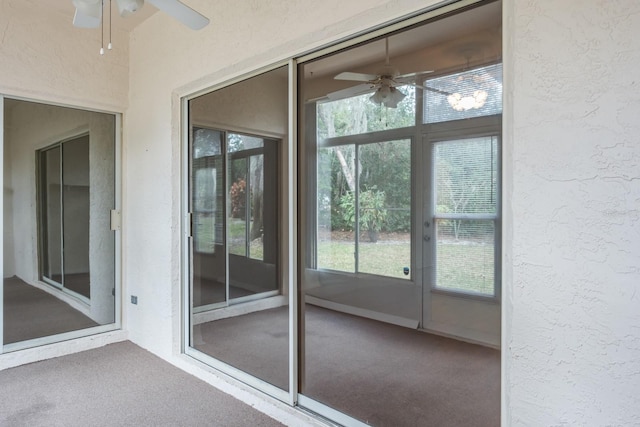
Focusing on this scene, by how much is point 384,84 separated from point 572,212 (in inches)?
51.2

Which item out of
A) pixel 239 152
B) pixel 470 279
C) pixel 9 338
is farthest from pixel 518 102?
pixel 9 338

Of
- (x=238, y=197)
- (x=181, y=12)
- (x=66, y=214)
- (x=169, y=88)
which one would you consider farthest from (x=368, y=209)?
(x=66, y=214)

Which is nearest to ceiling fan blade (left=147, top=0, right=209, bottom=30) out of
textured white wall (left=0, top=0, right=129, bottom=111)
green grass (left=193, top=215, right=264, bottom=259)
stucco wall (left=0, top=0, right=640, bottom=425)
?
stucco wall (left=0, top=0, right=640, bottom=425)

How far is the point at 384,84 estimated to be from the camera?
7.61ft

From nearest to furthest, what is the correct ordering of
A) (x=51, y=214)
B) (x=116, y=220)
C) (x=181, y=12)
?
(x=181, y=12) → (x=51, y=214) → (x=116, y=220)

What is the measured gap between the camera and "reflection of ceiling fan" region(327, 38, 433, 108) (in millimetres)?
2227

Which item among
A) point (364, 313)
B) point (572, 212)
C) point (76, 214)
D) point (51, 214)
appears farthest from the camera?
point (76, 214)

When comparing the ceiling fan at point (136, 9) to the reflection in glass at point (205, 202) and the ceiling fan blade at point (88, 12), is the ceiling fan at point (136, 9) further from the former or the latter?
the reflection in glass at point (205, 202)

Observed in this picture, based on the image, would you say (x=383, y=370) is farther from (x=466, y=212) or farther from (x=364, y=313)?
(x=466, y=212)

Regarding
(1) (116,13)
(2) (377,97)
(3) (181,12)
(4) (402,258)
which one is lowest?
(4) (402,258)

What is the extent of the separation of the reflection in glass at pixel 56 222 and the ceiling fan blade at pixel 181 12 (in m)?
2.16

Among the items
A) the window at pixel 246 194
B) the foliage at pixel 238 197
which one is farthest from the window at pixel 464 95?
the foliage at pixel 238 197

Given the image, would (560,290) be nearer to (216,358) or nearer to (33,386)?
(216,358)

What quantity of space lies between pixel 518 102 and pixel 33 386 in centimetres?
350
